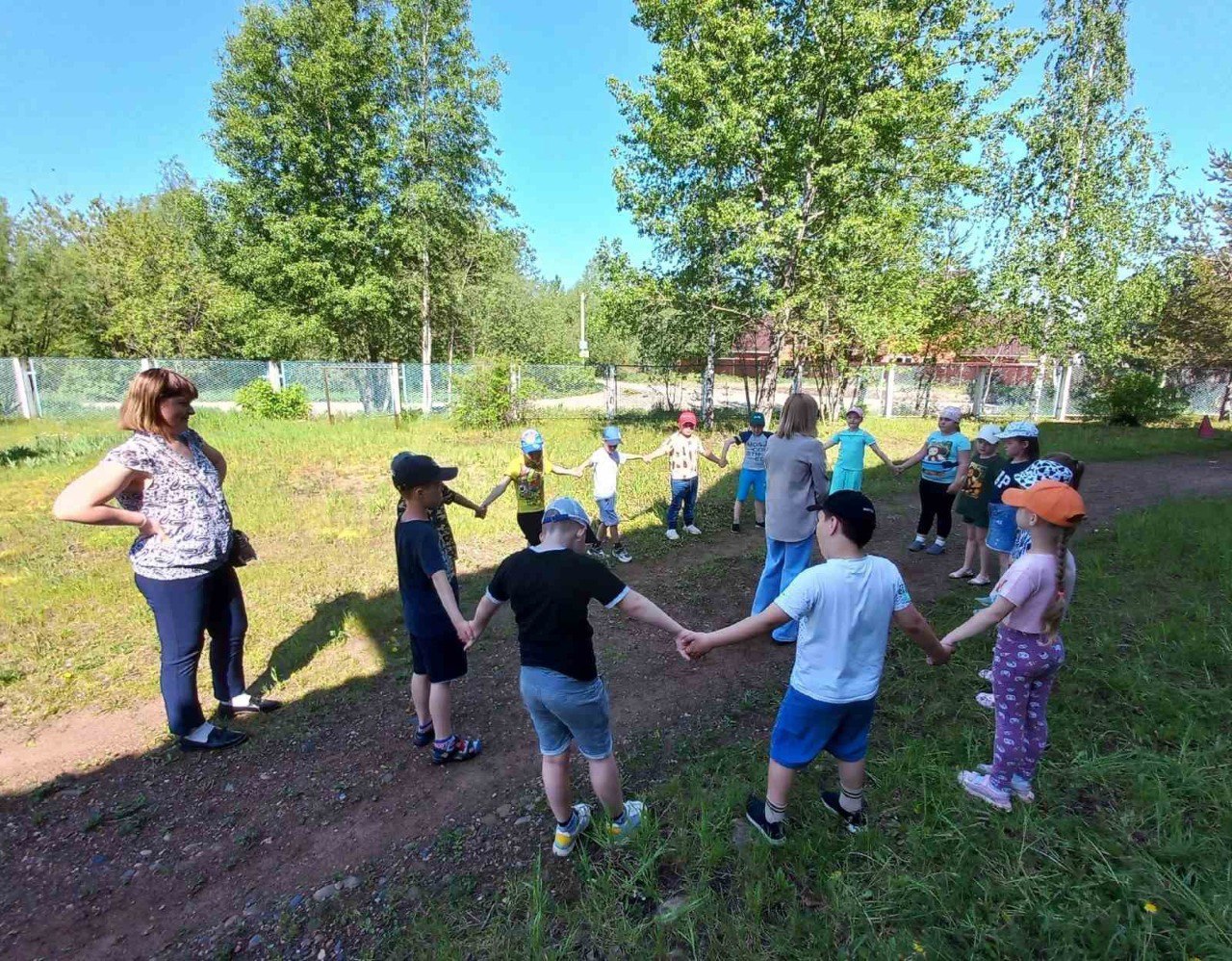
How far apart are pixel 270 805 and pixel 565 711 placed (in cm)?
203

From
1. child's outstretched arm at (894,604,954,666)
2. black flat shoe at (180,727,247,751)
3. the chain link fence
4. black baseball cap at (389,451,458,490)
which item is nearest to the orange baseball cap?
child's outstretched arm at (894,604,954,666)

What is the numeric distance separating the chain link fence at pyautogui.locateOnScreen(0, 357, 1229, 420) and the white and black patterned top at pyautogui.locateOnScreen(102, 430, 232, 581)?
13.0 metres

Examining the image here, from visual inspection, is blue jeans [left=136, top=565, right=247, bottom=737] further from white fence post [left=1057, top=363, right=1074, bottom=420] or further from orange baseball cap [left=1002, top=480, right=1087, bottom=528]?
white fence post [left=1057, top=363, right=1074, bottom=420]

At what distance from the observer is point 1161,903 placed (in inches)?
83.0

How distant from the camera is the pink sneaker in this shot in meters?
2.70

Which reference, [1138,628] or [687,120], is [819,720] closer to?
[1138,628]

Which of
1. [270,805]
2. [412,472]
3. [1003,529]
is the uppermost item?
[412,472]

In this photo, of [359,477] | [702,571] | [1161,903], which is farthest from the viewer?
[359,477]

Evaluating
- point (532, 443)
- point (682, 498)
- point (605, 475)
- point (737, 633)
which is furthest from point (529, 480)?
point (737, 633)

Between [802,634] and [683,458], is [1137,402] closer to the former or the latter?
[683,458]

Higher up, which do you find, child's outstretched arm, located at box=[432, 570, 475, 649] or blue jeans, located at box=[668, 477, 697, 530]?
child's outstretched arm, located at box=[432, 570, 475, 649]

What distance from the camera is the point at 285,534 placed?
787 cm

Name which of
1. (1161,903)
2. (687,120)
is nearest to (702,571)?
(1161,903)

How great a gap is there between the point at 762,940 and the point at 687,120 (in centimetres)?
1459
